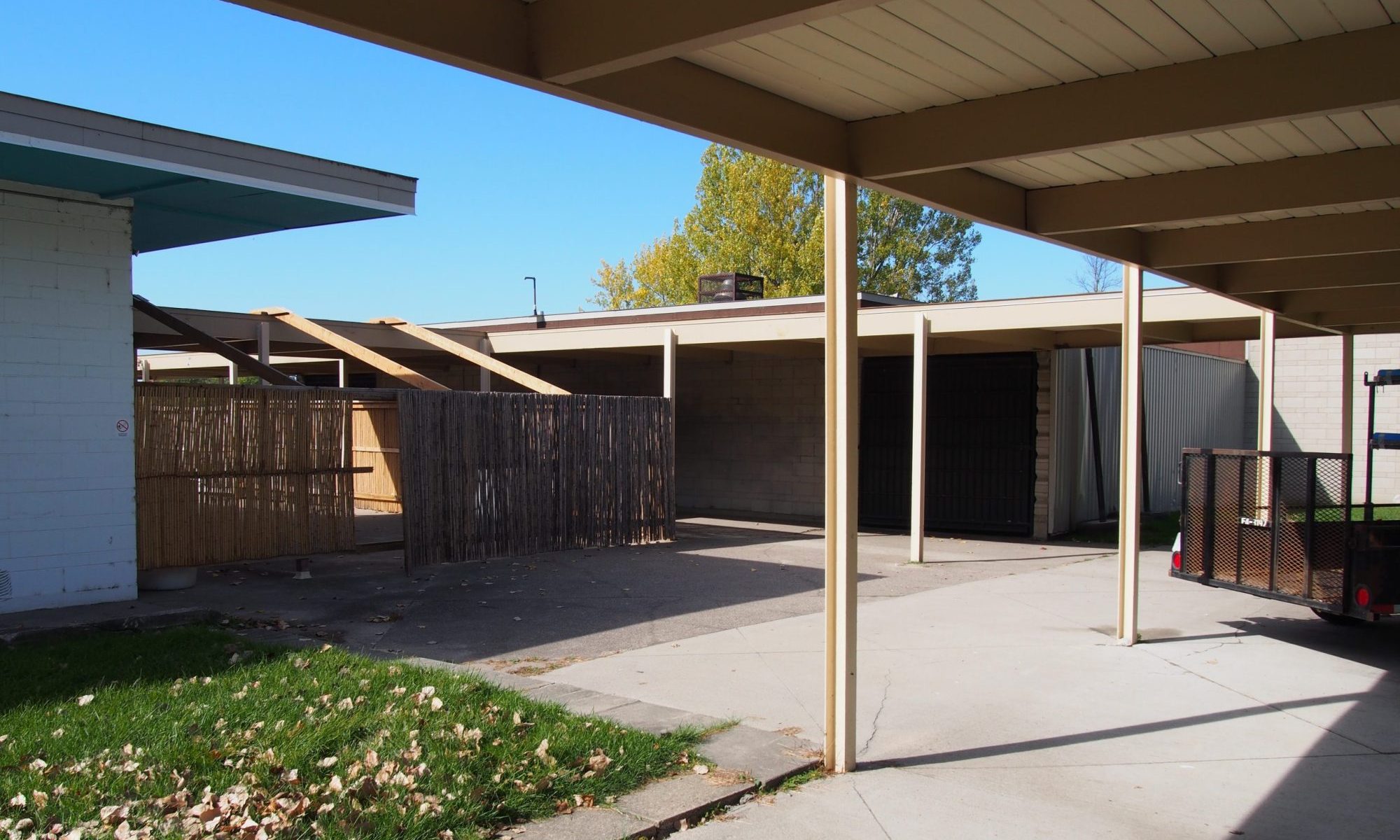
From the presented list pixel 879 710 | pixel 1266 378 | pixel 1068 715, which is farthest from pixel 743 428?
pixel 1068 715

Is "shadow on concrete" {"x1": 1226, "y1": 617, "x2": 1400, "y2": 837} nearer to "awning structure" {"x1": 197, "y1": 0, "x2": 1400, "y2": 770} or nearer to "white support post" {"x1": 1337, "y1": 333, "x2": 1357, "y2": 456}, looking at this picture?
"awning structure" {"x1": 197, "y1": 0, "x2": 1400, "y2": 770}

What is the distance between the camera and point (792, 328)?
15.3 meters

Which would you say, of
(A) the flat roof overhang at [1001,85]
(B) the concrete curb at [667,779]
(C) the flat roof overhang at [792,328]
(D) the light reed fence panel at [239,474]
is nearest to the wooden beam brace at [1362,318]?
(C) the flat roof overhang at [792,328]

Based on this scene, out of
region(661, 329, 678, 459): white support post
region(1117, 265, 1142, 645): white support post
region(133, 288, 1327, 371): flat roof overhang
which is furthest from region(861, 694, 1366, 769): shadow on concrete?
region(661, 329, 678, 459): white support post

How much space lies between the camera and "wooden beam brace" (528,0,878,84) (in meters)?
3.06

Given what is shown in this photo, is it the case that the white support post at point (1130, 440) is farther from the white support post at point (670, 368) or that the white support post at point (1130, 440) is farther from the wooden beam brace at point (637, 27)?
the white support post at point (670, 368)

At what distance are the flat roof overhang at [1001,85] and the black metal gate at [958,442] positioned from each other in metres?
10.9

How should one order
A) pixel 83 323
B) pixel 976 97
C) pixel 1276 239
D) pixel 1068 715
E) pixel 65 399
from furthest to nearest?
pixel 83 323 → pixel 65 399 → pixel 1276 239 → pixel 1068 715 → pixel 976 97

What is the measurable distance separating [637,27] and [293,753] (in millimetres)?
3592

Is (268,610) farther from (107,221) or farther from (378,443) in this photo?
(378,443)

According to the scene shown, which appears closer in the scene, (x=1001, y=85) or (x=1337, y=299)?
(x=1001, y=85)

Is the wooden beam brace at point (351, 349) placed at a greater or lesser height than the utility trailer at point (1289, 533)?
greater

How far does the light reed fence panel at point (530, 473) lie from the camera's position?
1246cm

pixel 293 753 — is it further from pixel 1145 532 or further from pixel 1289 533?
pixel 1145 532
